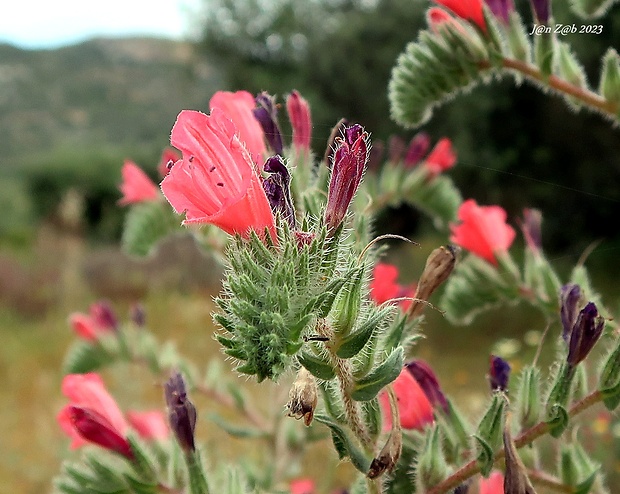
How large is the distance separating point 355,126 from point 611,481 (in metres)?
3.41

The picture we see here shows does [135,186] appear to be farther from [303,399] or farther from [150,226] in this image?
[303,399]

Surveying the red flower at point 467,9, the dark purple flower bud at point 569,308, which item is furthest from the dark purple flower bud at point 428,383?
the red flower at point 467,9

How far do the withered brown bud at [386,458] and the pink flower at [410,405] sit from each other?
163 millimetres

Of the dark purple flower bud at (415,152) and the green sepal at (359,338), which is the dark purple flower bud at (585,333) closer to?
the green sepal at (359,338)

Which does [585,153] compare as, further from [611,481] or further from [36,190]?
[36,190]

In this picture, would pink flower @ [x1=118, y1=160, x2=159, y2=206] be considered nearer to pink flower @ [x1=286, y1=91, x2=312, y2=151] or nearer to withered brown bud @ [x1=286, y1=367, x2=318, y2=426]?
pink flower @ [x1=286, y1=91, x2=312, y2=151]

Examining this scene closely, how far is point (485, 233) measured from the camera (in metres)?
1.19

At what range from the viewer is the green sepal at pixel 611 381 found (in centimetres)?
71

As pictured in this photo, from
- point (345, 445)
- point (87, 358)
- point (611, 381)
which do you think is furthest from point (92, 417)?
point (87, 358)

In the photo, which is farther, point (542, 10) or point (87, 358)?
point (87, 358)

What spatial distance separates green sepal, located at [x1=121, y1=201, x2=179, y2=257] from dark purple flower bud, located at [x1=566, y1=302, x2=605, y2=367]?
105 centimetres

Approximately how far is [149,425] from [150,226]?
55 cm

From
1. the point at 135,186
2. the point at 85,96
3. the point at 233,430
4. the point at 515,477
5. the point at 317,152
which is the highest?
the point at 85,96

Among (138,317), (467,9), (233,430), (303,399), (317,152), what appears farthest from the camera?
(138,317)
